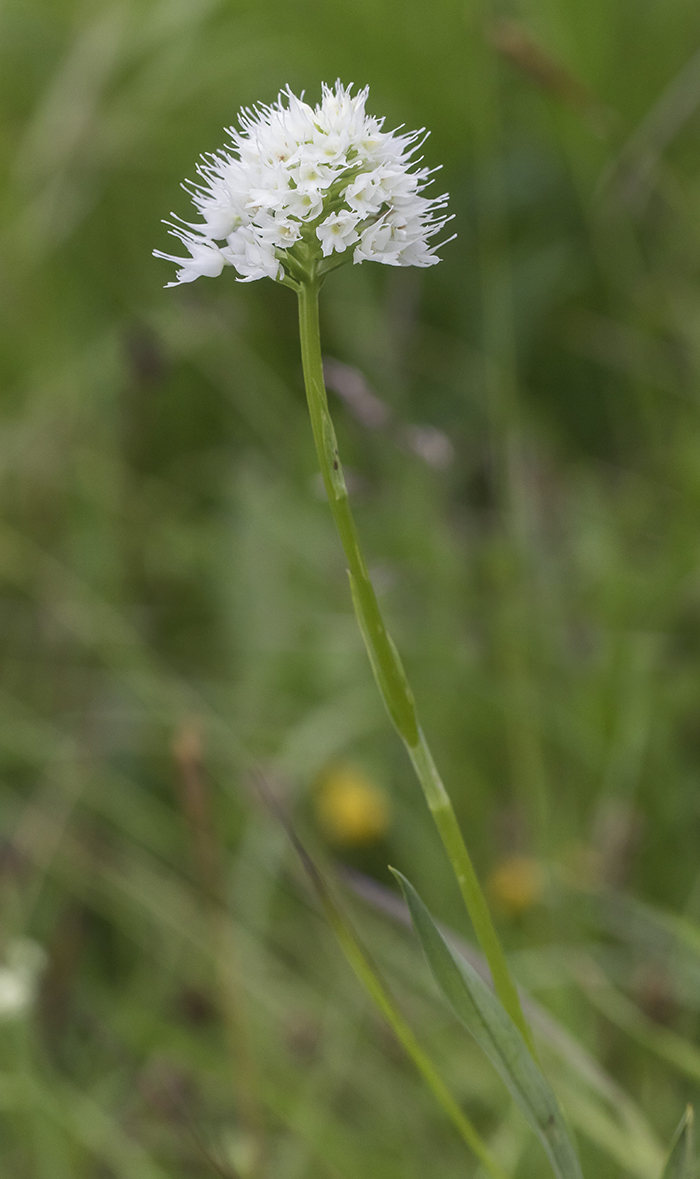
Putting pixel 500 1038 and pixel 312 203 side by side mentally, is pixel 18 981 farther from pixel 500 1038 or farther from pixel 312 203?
pixel 312 203

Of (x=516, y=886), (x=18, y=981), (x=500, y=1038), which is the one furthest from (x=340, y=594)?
(x=500, y=1038)

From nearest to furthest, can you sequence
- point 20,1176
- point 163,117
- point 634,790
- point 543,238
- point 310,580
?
point 20,1176
point 634,790
point 310,580
point 543,238
point 163,117

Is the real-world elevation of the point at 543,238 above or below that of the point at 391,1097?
above

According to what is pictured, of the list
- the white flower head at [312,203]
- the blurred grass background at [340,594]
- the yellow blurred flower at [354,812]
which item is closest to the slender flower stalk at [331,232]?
the white flower head at [312,203]

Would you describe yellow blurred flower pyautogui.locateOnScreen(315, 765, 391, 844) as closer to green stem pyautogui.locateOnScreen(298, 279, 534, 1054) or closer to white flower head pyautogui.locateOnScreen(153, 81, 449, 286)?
green stem pyautogui.locateOnScreen(298, 279, 534, 1054)

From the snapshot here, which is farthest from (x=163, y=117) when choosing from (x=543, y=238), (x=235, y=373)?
(x=543, y=238)

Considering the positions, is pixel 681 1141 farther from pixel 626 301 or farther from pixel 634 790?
pixel 626 301

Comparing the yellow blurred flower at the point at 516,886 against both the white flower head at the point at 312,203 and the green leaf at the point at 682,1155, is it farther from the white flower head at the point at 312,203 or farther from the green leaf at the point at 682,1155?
the white flower head at the point at 312,203

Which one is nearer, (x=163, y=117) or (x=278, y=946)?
(x=278, y=946)
